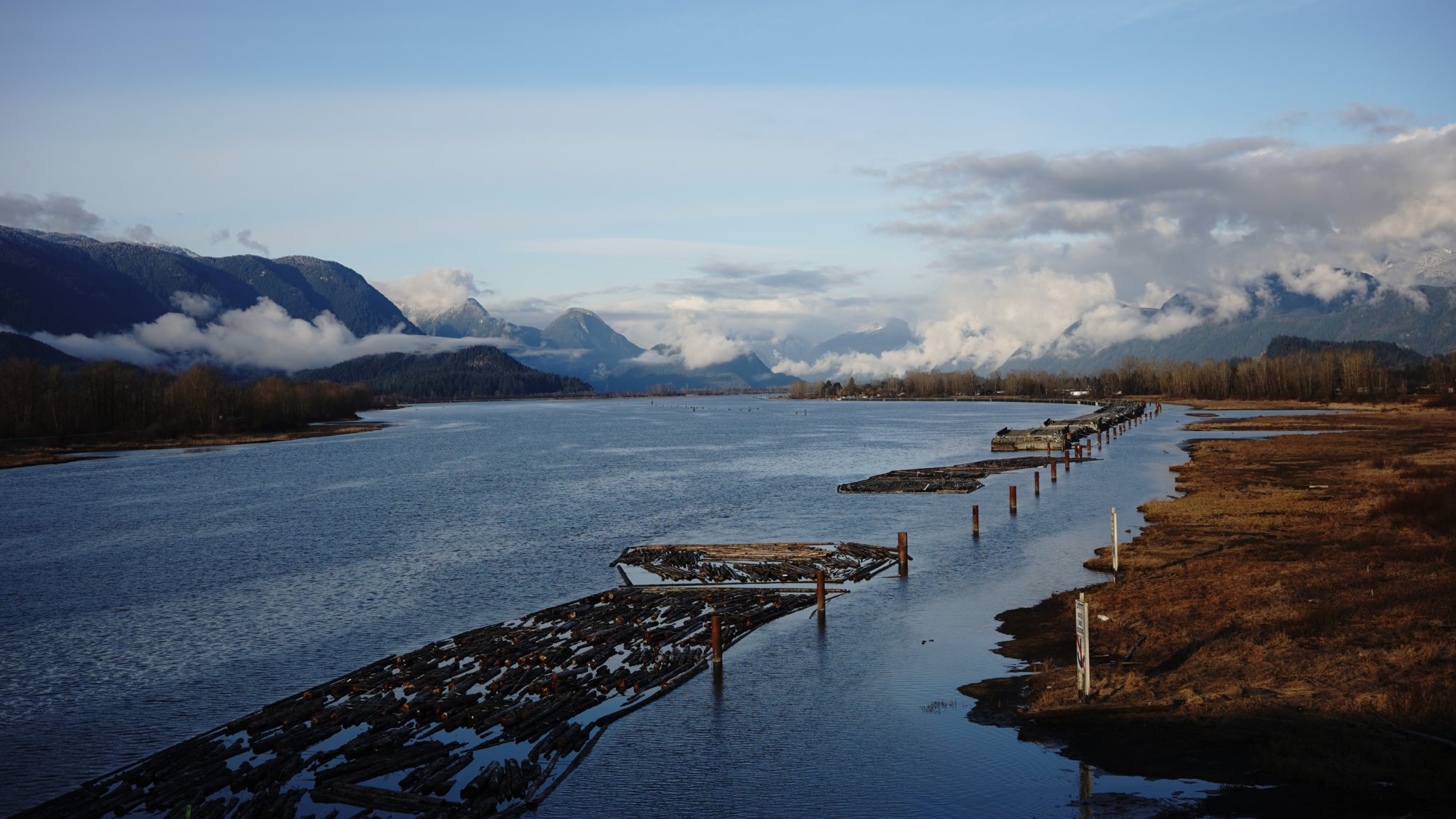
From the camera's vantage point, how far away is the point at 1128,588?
32562 mm

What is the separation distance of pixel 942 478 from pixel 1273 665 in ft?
176

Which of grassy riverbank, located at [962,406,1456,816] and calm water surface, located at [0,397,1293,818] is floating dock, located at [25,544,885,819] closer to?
calm water surface, located at [0,397,1293,818]

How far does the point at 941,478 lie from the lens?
251 feet

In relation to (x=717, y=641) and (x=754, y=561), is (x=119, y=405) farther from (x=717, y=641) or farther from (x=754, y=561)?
(x=717, y=641)

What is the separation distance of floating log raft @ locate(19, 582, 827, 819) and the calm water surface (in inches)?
39.0

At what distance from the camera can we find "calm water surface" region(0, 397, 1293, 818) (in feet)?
65.3

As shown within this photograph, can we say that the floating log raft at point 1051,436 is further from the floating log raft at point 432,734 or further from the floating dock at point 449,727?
the floating log raft at point 432,734

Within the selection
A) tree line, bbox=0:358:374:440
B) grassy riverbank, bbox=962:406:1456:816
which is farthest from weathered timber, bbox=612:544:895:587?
tree line, bbox=0:358:374:440

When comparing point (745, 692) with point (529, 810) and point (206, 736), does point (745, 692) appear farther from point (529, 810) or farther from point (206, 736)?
point (206, 736)

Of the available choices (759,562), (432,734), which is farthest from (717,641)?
(759,562)

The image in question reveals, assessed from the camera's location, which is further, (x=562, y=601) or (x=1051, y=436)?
(x=1051, y=436)

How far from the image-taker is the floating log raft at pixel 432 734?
1877cm

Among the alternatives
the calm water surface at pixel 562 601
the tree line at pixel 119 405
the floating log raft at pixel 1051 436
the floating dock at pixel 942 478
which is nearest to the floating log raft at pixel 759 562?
the calm water surface at pixel 562 601

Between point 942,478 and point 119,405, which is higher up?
point 119,405
